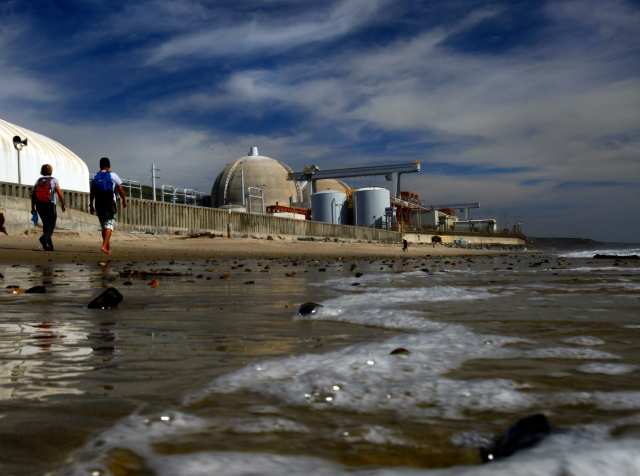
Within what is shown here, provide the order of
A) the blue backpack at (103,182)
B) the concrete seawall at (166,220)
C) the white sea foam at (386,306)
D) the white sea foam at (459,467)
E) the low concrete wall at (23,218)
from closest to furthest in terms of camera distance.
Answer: the white sea foam at (459,467) < the white sea foam at (386,306) < the blue backpack at (103,182) < the low concrete wall at (23,218) < the concrete seawall at (166,220)

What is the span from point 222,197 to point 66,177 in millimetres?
34839

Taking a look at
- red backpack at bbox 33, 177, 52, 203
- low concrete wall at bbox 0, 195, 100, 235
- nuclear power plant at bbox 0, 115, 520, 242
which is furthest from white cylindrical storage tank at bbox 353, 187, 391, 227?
red backpack at bbox 33, 177, 52, 203

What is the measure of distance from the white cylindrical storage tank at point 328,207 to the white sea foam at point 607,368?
58379 millimetres

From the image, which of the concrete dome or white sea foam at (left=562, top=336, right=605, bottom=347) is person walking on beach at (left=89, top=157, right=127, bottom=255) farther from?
the concrete dome

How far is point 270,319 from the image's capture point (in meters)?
3.20

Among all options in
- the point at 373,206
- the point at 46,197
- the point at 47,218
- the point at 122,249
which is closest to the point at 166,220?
the point at 122,249

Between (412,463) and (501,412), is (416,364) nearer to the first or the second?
(501,412)

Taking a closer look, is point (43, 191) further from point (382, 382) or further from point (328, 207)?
point (328, 207)

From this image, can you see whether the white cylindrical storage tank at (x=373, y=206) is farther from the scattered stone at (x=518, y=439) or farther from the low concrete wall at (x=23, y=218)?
the scattered stone at (x=518, y=439)

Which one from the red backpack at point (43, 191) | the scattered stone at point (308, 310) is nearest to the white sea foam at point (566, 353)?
the scattered stone at point (308, 310)

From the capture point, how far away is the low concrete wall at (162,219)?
627 inches

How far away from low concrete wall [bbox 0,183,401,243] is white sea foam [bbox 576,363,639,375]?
16112 mm

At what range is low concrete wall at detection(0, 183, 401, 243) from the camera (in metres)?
15.9

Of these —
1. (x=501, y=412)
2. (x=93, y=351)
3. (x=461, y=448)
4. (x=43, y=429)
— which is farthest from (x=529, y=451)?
(x=93, y=351)
